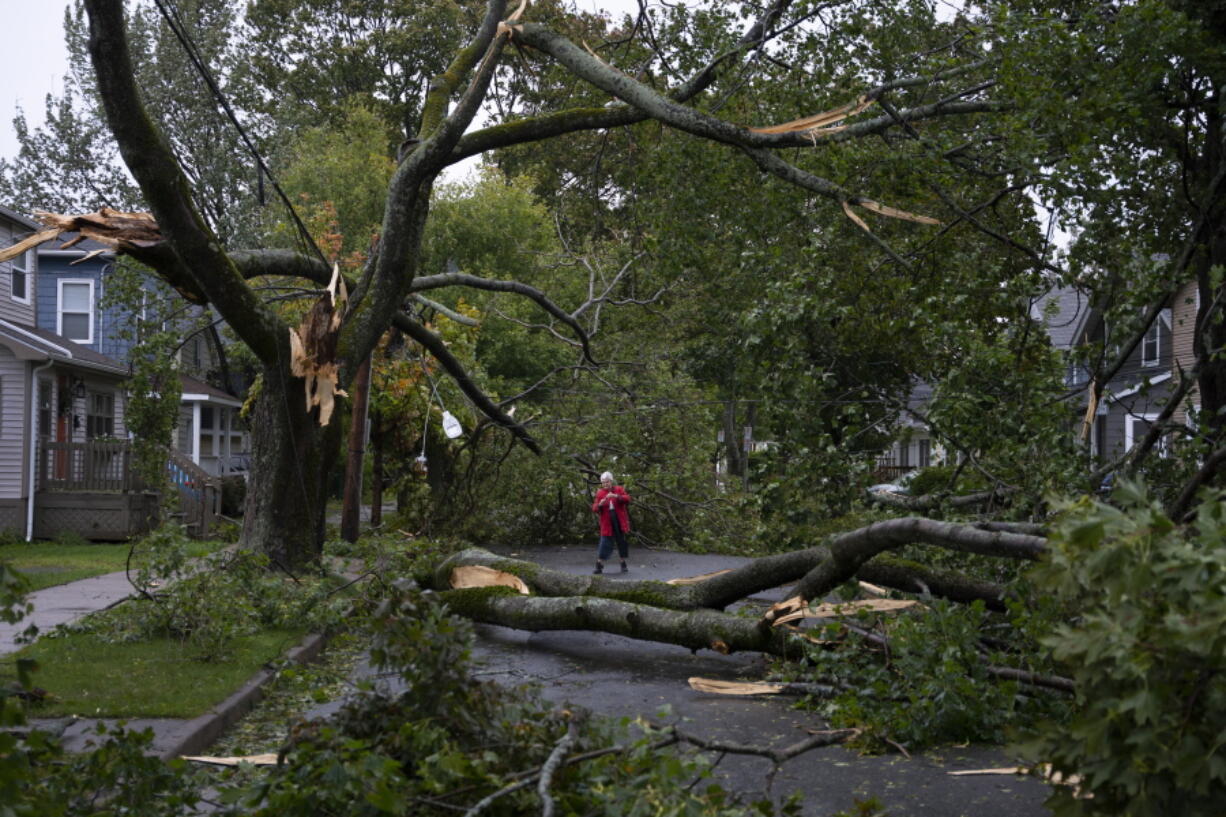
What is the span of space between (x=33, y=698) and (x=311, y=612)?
404cm

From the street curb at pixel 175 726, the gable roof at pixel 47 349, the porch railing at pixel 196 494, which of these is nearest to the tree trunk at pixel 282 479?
the street curb at pixel 175 726

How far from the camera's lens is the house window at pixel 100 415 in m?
27.0

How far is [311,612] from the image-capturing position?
11.2 meters

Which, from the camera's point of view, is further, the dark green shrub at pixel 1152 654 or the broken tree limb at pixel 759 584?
the broken tree limb at pixel 759 584

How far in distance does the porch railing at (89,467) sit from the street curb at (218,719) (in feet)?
49.6

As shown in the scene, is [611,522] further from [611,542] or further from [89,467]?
[89,467]

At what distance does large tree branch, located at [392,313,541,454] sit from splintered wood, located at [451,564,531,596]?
421 cm

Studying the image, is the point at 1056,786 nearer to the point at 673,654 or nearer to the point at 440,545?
the point at 673,654

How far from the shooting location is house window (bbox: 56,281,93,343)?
1187 inches

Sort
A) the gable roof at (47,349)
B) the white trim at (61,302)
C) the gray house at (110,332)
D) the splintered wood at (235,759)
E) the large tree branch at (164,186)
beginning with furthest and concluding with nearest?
the white trim at (61,302), the gray house at (110,332), the gable roof at (47,349), the large tree branch at (164,186), the splintered wood at (235,759)

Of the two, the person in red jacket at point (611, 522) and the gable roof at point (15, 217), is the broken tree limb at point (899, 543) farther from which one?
the gable roof at point (15, 217)

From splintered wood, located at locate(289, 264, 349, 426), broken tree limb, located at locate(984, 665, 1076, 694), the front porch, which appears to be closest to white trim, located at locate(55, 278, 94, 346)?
the front porch

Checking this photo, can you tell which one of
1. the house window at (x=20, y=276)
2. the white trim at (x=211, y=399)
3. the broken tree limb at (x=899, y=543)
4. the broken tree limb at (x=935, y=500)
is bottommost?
the broken tree limb at (x=899, y=543)

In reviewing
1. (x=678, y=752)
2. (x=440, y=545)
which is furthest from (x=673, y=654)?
(x=678, y=752)
